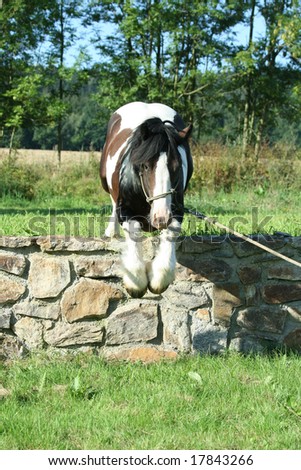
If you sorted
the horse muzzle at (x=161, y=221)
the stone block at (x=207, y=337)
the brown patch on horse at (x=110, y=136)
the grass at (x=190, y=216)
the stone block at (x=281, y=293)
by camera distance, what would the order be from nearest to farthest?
the horse muzzle at (x=161, y=221) → the stone block at (x=207, y=337) → the stone block at (x=281, y=293) → the grass at (x=190, y=216) → the brown patch on horse at (x=110, y=136)

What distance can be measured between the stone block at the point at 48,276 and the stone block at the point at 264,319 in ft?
5.20

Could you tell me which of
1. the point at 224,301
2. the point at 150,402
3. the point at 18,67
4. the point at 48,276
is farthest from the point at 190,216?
the point at 18,67

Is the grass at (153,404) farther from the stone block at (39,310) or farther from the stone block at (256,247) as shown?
the stone block at (256,247)

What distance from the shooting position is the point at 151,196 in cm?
475

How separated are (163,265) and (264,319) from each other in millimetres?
1203

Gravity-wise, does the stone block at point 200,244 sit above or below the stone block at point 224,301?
above

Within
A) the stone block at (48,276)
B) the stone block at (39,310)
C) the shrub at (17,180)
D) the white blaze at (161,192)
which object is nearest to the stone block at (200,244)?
the white blaze at (161,192)

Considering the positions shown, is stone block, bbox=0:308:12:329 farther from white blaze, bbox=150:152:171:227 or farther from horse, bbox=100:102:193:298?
white blaze, bbox=150:152:171:227

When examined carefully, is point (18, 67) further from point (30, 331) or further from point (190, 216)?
point (30, 331)

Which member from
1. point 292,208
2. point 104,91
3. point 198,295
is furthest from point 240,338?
point 104,91

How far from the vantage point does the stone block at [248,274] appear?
216 inches

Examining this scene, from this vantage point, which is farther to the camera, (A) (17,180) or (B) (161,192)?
(A) (17,180)

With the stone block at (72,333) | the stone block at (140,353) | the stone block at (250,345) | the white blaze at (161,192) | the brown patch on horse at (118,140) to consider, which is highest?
the brown patch on horse at (118,140)

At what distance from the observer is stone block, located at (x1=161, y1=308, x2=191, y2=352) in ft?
17.7
